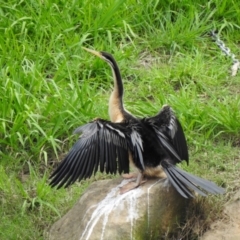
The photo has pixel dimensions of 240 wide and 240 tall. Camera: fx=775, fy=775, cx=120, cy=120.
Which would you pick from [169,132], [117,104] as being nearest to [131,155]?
[169,132]

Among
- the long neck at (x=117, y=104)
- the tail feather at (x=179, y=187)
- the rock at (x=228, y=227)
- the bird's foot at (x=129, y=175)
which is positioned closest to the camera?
the tail feather at (x=179, y=187)

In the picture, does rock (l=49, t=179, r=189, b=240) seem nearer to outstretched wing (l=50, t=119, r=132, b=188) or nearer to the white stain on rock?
the white stain on rock

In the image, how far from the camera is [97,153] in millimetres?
4730

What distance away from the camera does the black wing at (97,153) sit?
4.67m

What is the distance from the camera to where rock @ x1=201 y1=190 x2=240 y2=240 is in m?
4.80

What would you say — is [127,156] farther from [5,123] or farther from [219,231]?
[5,123]

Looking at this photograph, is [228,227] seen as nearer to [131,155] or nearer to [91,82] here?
[131,155]

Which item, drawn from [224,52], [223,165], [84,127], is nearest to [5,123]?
[84,127]

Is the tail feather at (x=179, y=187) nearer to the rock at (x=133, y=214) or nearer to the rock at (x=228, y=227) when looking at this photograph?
the rock at (x=133, y=214)

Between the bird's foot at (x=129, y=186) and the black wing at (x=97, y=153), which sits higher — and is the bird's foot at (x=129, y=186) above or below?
below

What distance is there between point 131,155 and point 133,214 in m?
0.39

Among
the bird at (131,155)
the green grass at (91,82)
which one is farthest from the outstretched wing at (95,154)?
the green grass at (91,82)

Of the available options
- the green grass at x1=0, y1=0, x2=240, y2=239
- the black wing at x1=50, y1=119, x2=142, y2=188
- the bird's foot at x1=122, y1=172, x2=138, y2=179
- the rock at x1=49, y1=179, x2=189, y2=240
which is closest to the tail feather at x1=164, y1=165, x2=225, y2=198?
the rock at x1=49, y1=179, x2=189, y2=240

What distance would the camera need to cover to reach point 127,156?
482 centimetres
